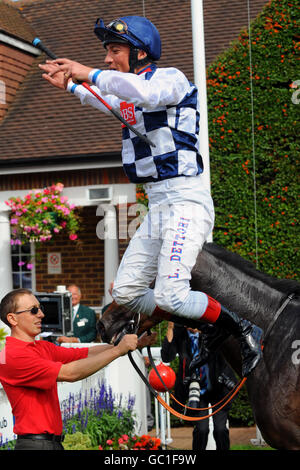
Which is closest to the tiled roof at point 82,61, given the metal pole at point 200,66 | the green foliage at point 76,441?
the metal pole at point 200,66

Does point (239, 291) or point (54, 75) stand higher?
point (54, 75)

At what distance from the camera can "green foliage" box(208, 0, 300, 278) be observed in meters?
8.70

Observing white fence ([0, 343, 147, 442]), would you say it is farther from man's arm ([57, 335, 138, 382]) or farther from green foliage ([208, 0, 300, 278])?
green foliage ([208, 0, 300, 278])

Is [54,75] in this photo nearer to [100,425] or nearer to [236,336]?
[236,336]

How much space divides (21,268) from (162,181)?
874 centimetres

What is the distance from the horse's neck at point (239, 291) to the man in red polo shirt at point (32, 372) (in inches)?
25.7

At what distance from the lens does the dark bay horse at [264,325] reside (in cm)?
323

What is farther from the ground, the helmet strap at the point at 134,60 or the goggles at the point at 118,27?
the goggles at the point at 118,27

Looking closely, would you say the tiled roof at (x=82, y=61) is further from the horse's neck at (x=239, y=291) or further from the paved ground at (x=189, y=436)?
the horse's neck at (x=239, y=291)

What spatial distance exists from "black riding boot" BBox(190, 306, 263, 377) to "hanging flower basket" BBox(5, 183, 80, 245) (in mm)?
6186

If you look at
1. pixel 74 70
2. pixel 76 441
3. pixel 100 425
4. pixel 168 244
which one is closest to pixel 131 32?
pixel 74 70

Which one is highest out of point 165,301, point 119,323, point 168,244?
point 168,244

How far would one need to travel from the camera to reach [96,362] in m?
3.29
